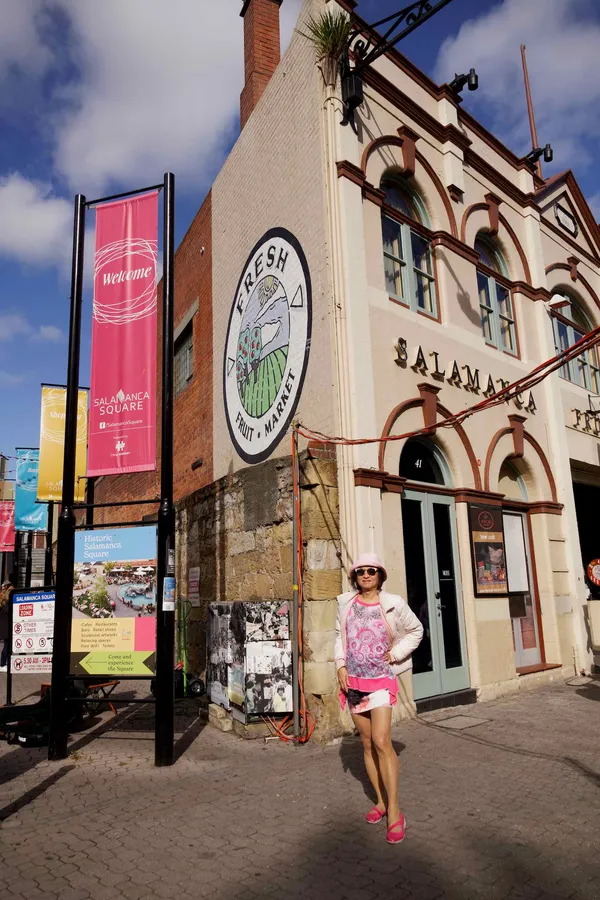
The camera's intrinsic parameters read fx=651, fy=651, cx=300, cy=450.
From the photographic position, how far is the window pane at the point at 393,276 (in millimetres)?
9047

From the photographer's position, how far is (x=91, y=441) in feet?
22.7

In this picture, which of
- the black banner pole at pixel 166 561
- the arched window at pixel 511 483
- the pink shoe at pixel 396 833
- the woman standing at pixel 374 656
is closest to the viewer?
the pink shoe at pixel 396 833

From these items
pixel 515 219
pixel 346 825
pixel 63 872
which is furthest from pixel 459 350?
pixel 63 872

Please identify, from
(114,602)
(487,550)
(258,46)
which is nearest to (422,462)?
(487,550)

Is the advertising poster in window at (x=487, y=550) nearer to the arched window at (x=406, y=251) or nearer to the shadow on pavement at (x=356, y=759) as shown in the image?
the arched window at (x=406, y=251)

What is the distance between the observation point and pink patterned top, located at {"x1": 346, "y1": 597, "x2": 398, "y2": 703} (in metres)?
4.21

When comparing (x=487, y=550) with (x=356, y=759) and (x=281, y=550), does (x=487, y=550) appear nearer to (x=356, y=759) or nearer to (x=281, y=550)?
(x=281, y=550)

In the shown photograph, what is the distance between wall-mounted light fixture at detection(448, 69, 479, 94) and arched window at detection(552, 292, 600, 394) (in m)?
4.14

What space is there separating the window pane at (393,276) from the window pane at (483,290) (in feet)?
7.64

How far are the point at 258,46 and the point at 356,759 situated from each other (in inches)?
440

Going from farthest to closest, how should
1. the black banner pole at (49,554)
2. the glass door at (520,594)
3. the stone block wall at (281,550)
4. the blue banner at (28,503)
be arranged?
the blue banner at (28,503)
the black banner pole at (49,554)
the glass door at (520,594)
the stone block wall at (281,550)

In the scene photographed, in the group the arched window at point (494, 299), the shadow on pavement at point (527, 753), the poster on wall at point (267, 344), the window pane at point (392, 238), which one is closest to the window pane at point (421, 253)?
the window pane at point (392, 238)

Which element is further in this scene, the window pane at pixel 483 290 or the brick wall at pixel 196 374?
the brick wall at pixel 196 374

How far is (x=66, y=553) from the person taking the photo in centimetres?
645
